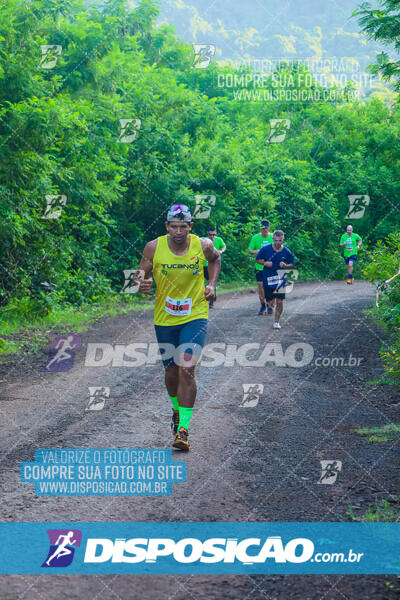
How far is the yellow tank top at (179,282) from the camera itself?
266 inches

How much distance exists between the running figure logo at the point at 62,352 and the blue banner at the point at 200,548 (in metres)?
6.58

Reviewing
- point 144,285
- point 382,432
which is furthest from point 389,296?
point 144,285

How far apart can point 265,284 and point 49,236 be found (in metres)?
5.80

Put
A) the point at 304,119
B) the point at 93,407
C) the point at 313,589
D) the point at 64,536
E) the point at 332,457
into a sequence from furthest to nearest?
1. the point at 304,119
2. the point at 93,407
3. the point at 332,457
4. the point at 64,536
5. the point at 313,589

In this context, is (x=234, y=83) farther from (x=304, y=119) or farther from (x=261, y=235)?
(x=261, y=235)

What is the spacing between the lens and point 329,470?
6105 mm

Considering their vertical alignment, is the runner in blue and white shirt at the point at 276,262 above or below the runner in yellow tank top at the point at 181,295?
below

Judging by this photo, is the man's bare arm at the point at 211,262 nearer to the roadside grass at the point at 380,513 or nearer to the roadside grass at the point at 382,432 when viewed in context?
the roadside grass at the point at 382,432

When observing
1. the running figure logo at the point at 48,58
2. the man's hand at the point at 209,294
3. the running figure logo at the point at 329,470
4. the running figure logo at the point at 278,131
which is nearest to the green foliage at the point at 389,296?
the running figure logo at the point at 329,470

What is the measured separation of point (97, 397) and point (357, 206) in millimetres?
32990

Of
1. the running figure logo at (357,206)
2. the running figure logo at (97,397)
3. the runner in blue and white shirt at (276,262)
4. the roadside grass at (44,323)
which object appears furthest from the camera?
the running figure logo at (357,206)

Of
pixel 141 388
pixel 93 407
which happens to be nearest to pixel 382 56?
pixel 141 388

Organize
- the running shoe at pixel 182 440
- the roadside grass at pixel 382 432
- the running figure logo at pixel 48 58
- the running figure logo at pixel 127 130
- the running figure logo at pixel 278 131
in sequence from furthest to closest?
the running figure logo at pixel 278 131 → the running figure logo at pixel 127 130 → the running figure logo at pixel 48 58 → the roadside grass at pixel 382 432 → the running shoe at pixel 182 440

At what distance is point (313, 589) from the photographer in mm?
4039
